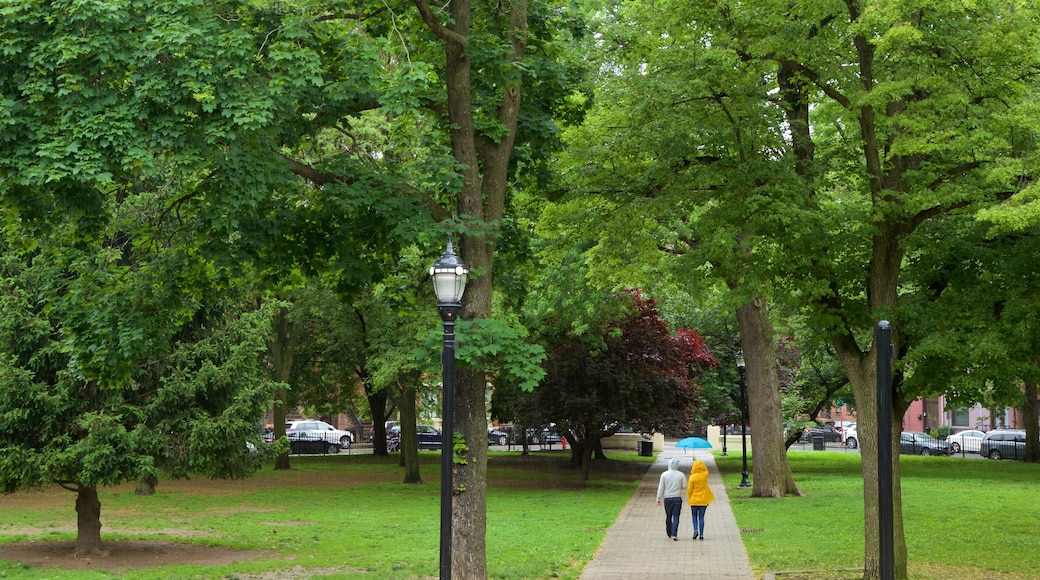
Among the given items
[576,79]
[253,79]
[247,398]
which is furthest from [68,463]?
[576,79]

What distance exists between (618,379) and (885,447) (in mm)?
20192

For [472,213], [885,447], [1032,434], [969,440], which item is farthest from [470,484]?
[969,440]

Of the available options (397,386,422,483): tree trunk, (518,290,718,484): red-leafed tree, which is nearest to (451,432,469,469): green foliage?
(518,290,718,484): red-leafed tree

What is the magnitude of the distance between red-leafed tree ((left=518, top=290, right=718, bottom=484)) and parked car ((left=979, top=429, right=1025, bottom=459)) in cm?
2647

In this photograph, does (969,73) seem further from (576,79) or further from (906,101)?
(576,79)

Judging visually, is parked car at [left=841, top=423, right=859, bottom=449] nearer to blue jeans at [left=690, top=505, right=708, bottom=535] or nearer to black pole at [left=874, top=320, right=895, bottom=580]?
blue jeans at [left=690, top=505, right=708, bottom=535]

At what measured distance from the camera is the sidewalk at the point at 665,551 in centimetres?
1462

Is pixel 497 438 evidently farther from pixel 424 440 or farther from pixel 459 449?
pixel 459 449

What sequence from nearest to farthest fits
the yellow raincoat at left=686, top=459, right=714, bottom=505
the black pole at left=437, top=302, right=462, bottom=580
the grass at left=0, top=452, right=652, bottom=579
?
the black pole at left=437, top=302, right=462, bottom=580 → the grass at left=0, top=452, right=652, bottom=579 → the yellow raincoat at left=686, top=459, right=714, bottom=505

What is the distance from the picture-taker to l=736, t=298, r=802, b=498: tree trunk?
2686cm

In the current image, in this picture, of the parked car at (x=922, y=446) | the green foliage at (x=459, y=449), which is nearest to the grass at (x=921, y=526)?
the green foliage at (x=459, y=449)

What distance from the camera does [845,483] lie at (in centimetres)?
3133

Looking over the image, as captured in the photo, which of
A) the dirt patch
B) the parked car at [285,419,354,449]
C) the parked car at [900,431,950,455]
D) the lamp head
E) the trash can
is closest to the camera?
the lamp head

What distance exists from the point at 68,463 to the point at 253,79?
8631 mm
